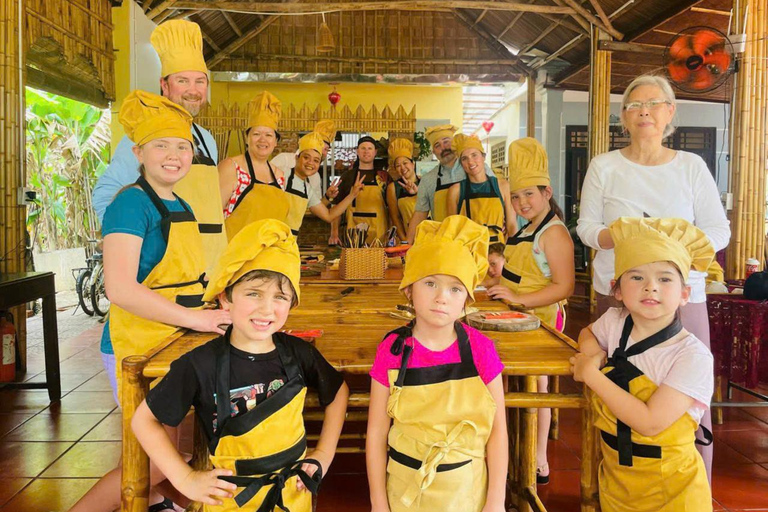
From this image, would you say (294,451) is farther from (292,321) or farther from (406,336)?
(292,321)

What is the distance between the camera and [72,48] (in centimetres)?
526

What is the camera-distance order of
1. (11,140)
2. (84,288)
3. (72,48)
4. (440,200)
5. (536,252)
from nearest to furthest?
(536,252)
(11,140)
(440,200)
(72,48)
(84,288)

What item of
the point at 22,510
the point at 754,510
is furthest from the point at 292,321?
the point at 754,510

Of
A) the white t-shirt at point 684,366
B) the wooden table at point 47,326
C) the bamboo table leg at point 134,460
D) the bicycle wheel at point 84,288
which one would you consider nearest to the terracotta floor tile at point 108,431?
the wooden table at point 47,326

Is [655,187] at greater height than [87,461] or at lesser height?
greater

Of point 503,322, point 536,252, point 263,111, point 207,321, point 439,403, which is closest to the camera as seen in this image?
point 439,403

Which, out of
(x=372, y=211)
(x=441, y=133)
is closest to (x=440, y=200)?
(x=441, y=133)

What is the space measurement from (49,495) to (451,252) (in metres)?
2.26

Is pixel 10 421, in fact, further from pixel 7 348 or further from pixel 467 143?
pixel 467 143

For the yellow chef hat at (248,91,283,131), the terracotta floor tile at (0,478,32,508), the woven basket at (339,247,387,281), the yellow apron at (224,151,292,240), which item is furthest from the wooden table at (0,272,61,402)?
the woven basket at (339,247,387,281)

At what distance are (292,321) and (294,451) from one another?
0.66 m

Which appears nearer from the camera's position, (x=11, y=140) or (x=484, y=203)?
(x=484, y=203)

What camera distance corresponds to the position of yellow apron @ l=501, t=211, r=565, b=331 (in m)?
2.47

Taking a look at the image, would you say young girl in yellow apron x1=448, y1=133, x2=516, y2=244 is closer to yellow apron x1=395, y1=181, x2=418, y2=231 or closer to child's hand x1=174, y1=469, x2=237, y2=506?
yellow apron x1=395, y1=181, x2=418, y2=231
